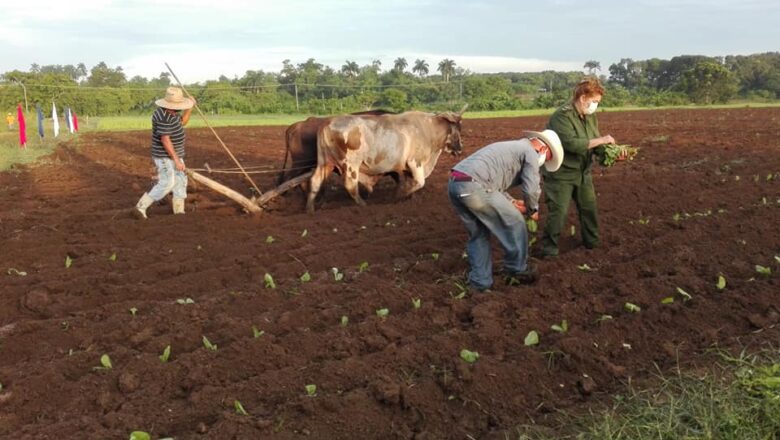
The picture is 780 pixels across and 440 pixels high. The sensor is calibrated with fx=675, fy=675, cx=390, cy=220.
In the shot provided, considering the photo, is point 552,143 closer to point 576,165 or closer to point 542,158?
point 542,158

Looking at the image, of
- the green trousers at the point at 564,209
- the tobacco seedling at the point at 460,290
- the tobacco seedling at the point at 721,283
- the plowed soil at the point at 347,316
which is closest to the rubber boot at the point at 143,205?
the plowed soil at the point at 347,316

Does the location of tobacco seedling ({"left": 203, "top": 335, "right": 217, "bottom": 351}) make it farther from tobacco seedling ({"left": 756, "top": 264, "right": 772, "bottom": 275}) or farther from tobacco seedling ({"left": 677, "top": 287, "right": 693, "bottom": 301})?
tobacco seedling ({"left": 756, "top": 264, "right": 772, "bottom": 275})

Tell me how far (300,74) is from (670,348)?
6818cm

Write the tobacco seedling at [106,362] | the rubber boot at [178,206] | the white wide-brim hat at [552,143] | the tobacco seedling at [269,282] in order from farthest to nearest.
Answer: the rubber boot at [178,206], the tobacco seedling at [269,282], the white wide-brim hat at [552,143], the tobacco seedling at [106,362]

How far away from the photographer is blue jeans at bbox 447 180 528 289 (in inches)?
234

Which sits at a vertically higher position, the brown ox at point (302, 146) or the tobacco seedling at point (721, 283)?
the brown ox at point (302, 146)

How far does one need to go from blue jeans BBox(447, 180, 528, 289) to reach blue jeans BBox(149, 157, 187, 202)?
16.2ft

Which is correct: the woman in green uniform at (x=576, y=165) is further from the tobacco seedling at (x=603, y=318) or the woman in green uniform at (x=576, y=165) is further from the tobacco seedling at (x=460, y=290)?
the tobacco seedling at (x=603, y=318)

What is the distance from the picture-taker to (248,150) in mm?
21594

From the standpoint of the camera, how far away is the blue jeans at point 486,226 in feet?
19.5

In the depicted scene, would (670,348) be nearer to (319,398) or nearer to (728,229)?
(319,398)

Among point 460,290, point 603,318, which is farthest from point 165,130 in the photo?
point 603,318

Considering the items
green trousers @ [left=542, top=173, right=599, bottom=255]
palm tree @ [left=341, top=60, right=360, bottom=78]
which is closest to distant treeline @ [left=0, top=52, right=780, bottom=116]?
palm tree @ [left=341, top=60, right=360, bottom=78]

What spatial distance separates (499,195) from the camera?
5992 millimetres
